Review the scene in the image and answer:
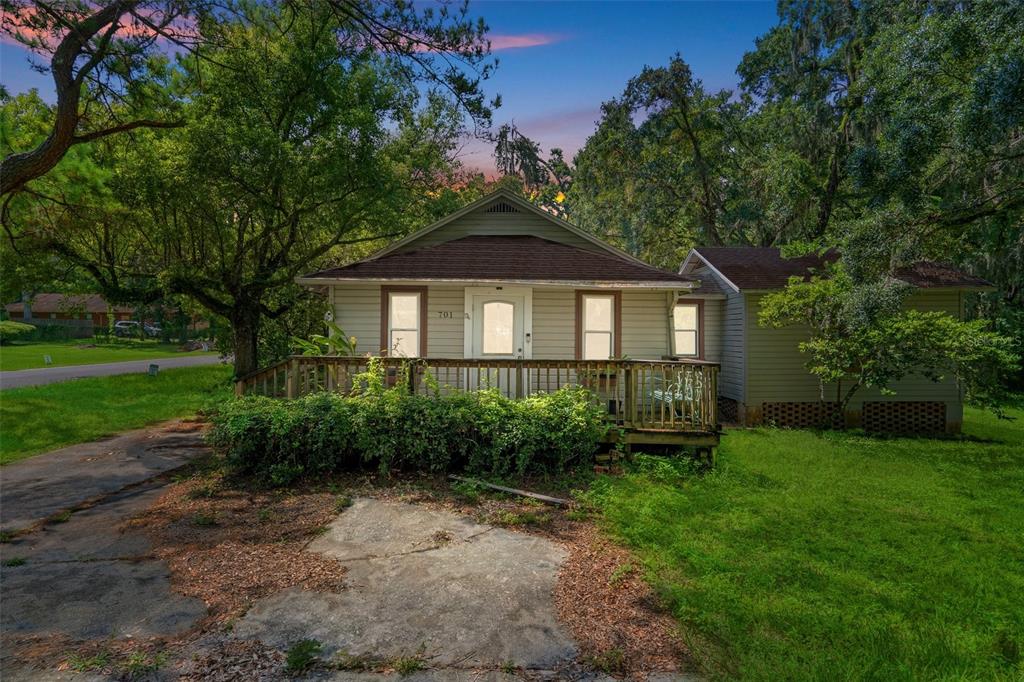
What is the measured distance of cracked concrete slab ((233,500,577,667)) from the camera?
3332 mm

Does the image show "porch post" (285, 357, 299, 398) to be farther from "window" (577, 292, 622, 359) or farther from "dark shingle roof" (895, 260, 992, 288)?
"dark shingle roof" (895, 260, 992, 288)

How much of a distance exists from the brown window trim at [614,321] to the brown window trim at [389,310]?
10.8 ft

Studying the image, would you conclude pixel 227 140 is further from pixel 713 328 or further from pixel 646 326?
pixel 713 328

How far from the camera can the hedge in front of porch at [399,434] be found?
23.2 ft

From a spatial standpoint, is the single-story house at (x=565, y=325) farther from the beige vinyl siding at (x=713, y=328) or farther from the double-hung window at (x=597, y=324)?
the beige vinyl siding at (x=713, y=328)

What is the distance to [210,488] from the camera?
22.5 ft

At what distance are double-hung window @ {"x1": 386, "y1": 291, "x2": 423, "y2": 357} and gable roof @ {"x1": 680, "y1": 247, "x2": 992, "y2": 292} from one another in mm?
8195

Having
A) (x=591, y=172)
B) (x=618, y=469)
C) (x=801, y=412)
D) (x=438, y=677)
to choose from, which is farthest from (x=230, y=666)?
(x=591, y=172)

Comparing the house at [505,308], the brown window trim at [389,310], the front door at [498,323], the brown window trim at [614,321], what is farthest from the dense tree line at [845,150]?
the brown window trim at [389,310]

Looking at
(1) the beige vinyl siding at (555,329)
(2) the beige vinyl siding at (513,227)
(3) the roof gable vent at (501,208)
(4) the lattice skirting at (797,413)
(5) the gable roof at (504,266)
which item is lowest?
(4) the lattice skirting at (797,413)

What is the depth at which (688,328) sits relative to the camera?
14609 mm

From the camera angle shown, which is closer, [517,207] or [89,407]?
[517,207]

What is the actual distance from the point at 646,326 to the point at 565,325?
179 cm

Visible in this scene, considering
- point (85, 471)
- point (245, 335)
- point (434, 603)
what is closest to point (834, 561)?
point (434, 603)
